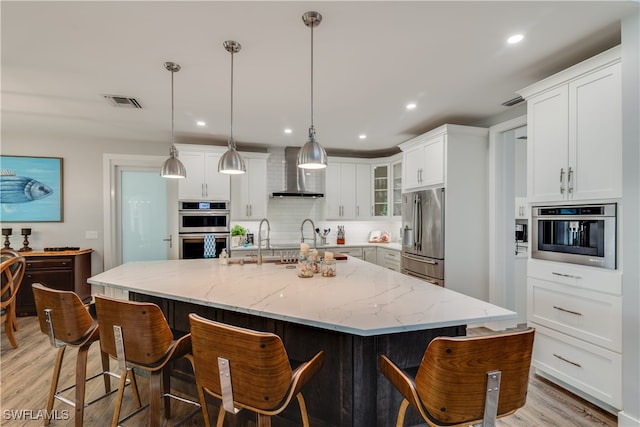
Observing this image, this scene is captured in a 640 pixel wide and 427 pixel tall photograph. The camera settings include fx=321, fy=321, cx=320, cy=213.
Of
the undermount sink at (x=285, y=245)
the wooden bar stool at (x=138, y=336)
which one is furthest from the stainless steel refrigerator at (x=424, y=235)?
the wooden bar stool at (x=138, y=336)

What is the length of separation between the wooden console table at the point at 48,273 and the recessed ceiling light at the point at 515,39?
5.51 m

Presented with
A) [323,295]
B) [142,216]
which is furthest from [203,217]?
[323,295]

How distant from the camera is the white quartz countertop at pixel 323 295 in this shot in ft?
4.77

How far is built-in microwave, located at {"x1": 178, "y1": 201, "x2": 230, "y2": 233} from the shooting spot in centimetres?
467

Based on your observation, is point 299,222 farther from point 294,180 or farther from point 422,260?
point 422,260

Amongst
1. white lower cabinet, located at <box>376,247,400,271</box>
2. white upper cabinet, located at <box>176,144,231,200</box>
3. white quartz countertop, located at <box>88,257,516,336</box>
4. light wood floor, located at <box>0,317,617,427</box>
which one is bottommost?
light wood floor, located at <box>0,317,617,427</box>

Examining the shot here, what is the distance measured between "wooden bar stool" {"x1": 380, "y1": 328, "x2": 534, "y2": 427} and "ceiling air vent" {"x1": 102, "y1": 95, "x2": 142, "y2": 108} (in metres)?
3.58

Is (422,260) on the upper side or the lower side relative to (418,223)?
lower

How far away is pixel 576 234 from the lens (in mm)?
2393

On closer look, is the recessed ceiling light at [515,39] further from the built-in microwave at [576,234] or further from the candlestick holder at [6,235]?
the candlestick holder at [6,235]

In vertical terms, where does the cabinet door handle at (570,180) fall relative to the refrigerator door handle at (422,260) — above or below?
above

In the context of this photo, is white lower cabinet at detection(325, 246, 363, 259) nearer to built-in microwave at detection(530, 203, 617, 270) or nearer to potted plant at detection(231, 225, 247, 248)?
potted plant at detection(231, 225, 247, 248)

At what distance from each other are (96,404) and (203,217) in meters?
2.76

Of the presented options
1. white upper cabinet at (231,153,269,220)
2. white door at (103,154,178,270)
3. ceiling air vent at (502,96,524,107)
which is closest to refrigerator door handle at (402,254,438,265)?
ceiling air vent at (502,96,524,107)
